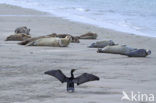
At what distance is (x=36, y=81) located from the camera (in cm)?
805

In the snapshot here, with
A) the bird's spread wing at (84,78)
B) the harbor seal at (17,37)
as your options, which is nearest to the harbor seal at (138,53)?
the harbor seal at (17,37)

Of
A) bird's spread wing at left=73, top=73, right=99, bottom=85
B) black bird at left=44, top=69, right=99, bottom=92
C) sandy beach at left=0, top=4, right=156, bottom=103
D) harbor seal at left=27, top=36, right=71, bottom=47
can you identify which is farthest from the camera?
harbor seal at left=27, top=36, right=71, bottom=47

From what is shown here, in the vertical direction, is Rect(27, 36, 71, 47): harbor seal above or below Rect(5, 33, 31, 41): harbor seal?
below

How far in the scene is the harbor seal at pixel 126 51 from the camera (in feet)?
37.0

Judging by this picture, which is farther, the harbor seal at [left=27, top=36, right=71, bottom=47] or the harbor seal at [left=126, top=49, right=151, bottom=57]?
the harbor seal at [left=27, top=36, right=71, bottom=47]

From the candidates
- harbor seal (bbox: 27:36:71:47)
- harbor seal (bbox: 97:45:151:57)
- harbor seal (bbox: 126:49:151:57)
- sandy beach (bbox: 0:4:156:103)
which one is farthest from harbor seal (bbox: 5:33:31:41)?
harbor seal (bbox: 126:49:151:57)

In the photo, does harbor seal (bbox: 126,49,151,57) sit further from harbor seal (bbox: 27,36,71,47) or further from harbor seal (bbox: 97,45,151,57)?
harbor seal (bbox: 27,36,71,47)

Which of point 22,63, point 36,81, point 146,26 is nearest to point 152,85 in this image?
point 36,81

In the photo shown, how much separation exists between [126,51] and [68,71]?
9.20 feet

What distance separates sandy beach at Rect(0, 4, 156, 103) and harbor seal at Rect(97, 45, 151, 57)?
0.49 feet

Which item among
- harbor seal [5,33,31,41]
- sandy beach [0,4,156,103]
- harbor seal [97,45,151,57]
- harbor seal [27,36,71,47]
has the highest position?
harbor seal [5,33,31,41]

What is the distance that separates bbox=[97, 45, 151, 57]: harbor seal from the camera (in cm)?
1128

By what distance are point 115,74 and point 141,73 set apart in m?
0.47

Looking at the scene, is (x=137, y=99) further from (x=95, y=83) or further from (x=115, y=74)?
(x=115, y=74)
